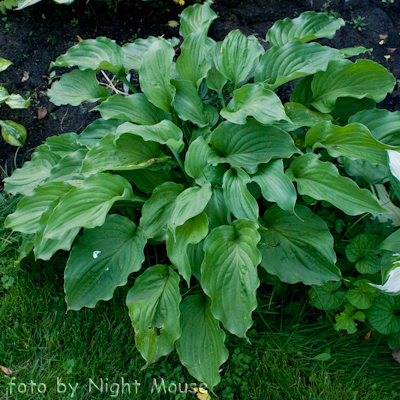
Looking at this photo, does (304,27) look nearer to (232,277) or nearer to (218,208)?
(218,208)

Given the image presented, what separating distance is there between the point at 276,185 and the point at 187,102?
2.26 ft

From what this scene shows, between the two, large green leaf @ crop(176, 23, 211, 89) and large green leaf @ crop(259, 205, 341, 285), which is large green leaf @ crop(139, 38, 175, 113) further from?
large green leaf @ crop(259, 205, 341, 285)

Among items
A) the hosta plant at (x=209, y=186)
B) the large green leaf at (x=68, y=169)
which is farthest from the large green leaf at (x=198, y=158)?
the large green leaf at (x=68, y=169)

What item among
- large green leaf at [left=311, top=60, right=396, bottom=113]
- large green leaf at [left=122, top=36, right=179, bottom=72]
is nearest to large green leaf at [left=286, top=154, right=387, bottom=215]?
large green leaf at [left=311, top=60, right=396, bottom=113]

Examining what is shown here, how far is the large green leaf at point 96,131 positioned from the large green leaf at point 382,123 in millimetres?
1341

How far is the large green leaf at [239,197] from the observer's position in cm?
174

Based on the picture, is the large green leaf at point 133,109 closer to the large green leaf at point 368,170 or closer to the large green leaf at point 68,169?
the large green leaf at point 68,169

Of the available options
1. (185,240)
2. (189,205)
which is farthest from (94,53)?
(185,240)

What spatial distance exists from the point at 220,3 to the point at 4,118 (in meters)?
1.84

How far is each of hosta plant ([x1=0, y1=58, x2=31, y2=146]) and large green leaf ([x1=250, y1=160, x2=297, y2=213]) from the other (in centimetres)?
164

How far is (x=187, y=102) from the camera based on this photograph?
2043 mm

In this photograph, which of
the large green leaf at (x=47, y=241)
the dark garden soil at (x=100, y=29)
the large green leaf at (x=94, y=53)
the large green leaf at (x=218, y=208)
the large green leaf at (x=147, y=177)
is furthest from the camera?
the dark garden soil at (x=100, y=29)

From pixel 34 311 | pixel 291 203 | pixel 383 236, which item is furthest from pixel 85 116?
pixel 383 236

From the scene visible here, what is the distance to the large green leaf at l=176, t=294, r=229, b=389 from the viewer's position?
1.78m
